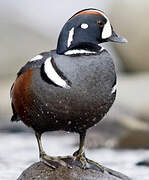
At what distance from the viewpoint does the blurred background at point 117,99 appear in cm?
874

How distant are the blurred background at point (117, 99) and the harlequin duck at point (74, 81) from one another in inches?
61.3

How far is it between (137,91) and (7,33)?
21.0ft

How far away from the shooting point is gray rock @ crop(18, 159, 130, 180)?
5891 millimetres

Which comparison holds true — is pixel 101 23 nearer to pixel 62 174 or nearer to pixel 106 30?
pixel 106 30

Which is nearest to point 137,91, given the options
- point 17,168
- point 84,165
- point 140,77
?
point 140,77

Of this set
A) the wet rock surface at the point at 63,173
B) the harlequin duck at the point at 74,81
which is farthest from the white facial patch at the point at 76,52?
the wet rock surface at the point at 63,173

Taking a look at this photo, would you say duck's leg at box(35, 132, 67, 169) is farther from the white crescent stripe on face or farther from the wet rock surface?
the white crescent stripe on face

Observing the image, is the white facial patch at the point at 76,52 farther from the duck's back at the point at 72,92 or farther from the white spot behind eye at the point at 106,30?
the white spot behind eye at the point at 106,30

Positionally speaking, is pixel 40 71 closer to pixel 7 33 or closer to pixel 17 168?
pixel 17 168

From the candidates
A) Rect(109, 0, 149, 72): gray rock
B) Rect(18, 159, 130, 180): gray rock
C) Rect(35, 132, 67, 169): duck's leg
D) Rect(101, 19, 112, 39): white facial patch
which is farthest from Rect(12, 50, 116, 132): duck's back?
Rect(109, 0, 149, 72): gray rock

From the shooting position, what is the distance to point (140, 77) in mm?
16547

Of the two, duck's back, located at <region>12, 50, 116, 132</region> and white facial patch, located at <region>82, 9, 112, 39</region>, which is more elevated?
white facial patch, located at <region>82, 9, 112, 39</region>

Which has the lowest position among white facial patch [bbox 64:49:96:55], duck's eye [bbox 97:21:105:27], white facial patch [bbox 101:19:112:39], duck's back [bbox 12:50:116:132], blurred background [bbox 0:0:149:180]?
blurred background [bbox 0:0:149:180]

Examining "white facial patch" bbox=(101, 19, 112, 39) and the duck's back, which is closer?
the duck's back
